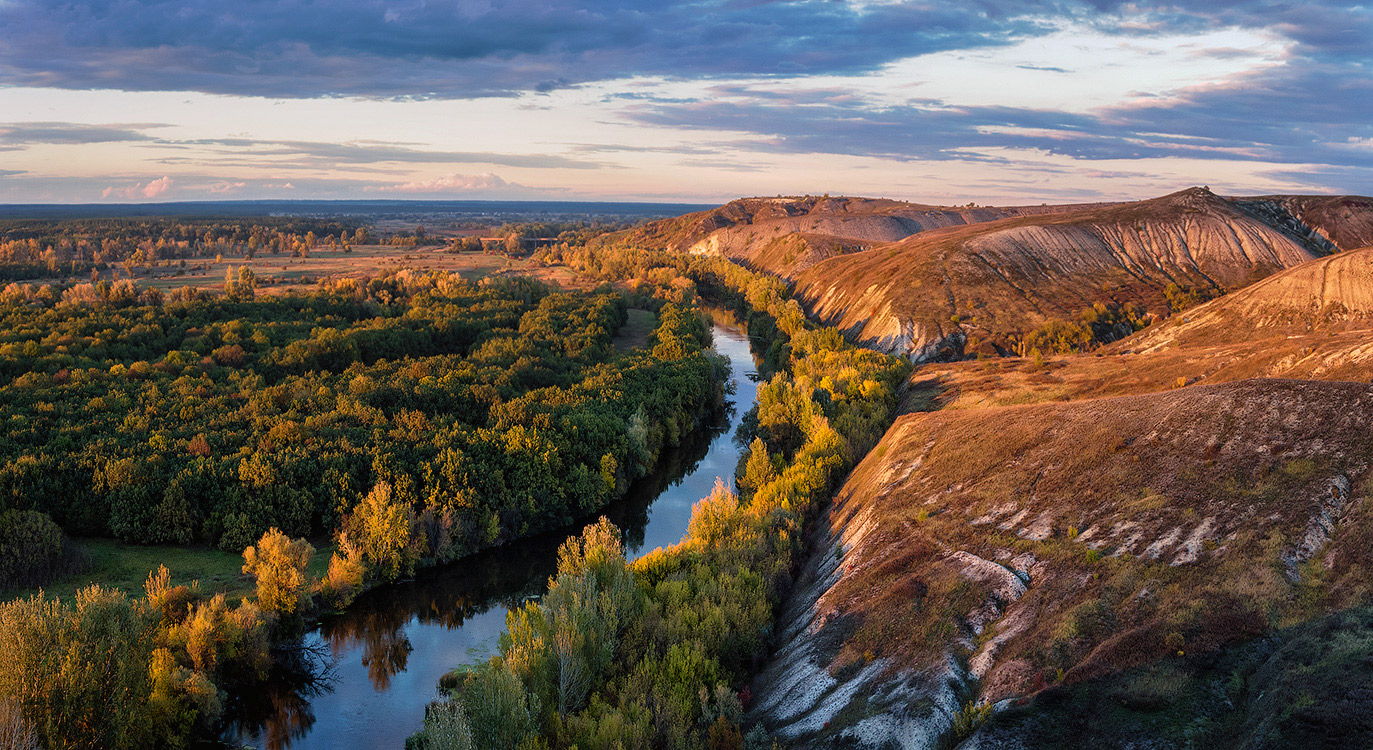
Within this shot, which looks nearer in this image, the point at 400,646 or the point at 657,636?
the point at 657,636

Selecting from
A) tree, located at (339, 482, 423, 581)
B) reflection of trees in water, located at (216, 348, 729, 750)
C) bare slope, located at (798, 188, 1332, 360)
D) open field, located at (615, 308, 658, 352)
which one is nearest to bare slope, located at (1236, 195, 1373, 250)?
bare slope, located at (798, 188, 1332, 360)

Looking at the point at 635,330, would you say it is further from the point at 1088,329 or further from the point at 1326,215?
the point at 1326,215

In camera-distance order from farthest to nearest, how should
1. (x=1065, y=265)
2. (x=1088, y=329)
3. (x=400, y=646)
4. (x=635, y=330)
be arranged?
1. (x=1065, y=265)
2. (x=635, y=330)
3. (x=1088, y=329)
4. (x=400, y=646)

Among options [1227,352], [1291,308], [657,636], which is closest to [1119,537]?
[657,636]

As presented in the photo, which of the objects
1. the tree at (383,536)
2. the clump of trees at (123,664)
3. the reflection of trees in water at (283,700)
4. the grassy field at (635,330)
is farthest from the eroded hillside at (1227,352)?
the clump of trees at (123,664)

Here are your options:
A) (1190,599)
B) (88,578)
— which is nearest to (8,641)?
(88,578)

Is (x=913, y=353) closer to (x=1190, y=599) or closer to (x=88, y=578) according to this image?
(x=1190, y=599)

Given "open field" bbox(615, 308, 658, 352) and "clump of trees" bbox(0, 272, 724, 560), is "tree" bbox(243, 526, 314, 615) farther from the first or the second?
"open field" bbox(615, 308, 658, 352)
